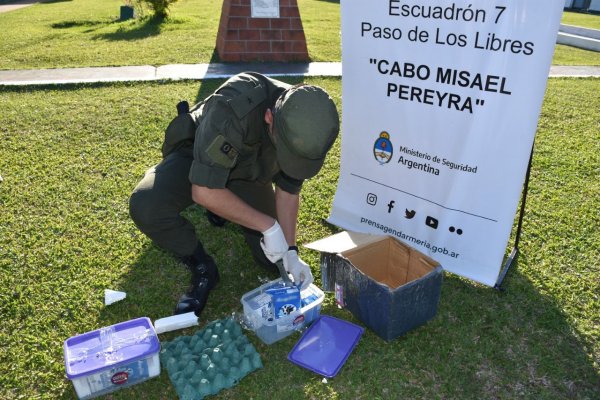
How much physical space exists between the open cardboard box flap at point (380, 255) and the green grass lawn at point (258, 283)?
0.89 ft

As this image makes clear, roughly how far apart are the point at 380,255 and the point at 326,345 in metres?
0.69

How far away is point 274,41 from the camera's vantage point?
7.56 meters

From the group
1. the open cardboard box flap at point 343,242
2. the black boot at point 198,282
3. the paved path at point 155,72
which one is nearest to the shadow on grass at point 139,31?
the paved path at point 155,72

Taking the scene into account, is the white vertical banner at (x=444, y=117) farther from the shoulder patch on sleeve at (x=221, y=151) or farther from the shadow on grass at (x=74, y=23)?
the shadow on grass at (x=74, y=23)

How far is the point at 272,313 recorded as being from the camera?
2643 mm

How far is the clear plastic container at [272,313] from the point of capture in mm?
2633

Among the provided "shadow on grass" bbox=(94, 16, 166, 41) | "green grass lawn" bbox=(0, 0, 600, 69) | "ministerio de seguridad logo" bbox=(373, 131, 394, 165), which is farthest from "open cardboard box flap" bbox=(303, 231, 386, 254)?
"shadow on grass" bbox=(94, 16, 166, 41)

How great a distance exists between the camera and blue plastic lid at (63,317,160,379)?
89.2 inches

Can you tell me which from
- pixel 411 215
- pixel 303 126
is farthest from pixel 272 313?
pixel 411 215

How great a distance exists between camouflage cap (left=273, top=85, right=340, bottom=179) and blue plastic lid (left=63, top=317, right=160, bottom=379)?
3.45 ft

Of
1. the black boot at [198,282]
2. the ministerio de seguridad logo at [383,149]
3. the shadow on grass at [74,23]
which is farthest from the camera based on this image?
the shadow on grass at [74,23]

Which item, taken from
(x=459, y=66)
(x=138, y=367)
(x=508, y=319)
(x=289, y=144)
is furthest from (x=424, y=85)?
(x=138, y=367)

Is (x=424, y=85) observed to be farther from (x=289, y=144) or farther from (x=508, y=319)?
(x=508, y=319)

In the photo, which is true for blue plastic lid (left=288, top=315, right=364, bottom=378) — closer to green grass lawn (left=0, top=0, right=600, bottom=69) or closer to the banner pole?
the banner pole
